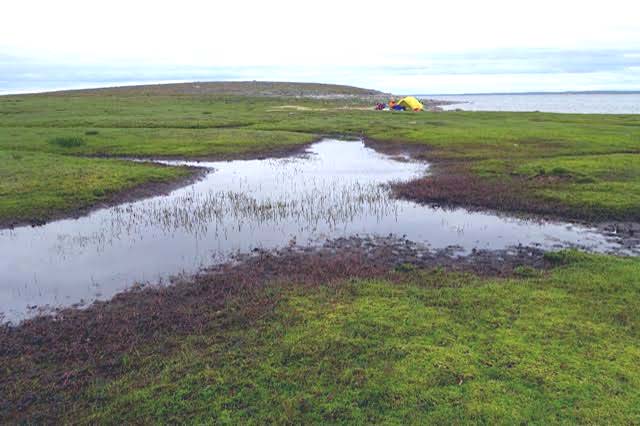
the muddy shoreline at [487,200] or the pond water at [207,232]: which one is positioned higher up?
the muddy shoreline at [487,200]

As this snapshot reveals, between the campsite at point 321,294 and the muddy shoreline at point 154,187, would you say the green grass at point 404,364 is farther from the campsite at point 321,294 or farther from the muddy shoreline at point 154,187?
the muddy shoreline at point 154,187

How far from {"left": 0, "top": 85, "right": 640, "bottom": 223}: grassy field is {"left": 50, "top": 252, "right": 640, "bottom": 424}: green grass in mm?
12057

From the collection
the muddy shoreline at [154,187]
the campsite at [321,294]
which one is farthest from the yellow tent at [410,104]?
the campsite at [321,294]

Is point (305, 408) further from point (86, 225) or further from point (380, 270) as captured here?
point (86, 225)

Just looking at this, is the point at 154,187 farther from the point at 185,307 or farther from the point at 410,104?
the point at 410,104

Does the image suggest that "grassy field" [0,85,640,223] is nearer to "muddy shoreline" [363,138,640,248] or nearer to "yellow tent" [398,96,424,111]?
"muddy shoreline" [363,138,640,248]

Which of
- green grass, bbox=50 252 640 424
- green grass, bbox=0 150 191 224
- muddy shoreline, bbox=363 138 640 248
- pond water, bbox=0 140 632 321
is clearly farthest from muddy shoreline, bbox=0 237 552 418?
green grass, bbox=0 150 191 224

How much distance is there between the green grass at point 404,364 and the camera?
908 centimetres

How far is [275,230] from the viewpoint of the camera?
21.3 meters

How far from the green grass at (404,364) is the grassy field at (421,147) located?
12.1 metres

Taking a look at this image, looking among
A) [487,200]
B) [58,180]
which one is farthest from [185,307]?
[58,180]

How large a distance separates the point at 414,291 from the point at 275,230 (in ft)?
28.1

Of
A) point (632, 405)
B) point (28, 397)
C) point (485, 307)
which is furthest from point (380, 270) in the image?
point (28, 397)

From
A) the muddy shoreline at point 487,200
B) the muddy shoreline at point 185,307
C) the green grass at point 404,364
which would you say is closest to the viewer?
the green grass at point 404,364
